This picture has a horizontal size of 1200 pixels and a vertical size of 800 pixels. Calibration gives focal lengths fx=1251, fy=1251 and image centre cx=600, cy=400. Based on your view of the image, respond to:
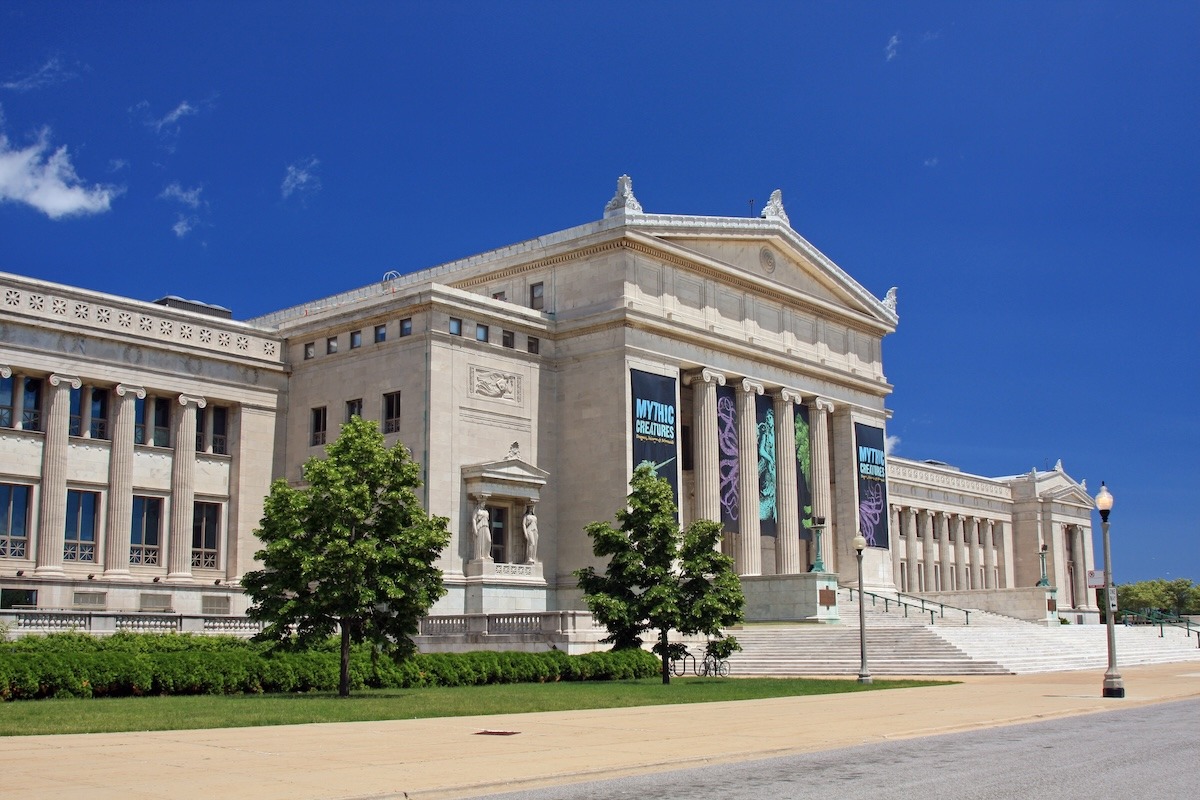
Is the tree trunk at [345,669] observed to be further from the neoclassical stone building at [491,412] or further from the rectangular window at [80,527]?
the rectangular window at [80,527]

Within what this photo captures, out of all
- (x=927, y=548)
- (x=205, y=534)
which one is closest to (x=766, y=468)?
(x=205, y=534)

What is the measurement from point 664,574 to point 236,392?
26.4 m

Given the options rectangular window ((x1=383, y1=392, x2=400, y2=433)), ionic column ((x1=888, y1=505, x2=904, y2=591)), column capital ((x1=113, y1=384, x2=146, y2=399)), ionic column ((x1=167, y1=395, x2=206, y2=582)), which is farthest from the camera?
ionic column ((x1=888, y1=505, x2=904, y2=591))

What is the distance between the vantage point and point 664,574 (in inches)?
1678

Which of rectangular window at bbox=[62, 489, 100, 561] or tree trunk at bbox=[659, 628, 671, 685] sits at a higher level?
rectangular window at bbox=[62, 489, 100, 561]

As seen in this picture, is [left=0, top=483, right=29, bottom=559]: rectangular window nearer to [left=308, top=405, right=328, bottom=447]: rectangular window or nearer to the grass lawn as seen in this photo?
[left=308, top=405, right=328, bottom=447]: rectangular window

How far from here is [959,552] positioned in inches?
4461

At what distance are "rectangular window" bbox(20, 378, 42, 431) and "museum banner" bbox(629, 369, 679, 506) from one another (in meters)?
26.5

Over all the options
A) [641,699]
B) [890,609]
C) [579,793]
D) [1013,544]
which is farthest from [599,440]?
[1013,544]

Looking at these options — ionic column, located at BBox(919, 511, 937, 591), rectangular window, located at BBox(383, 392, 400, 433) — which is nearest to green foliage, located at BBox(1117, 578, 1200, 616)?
ionic column, located at BBox(919, 511, 937, 591)

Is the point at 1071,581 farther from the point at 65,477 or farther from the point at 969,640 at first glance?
the point at 65,477

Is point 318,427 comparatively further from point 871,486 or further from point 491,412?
point 871,486

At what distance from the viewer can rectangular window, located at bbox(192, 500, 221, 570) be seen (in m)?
56.9

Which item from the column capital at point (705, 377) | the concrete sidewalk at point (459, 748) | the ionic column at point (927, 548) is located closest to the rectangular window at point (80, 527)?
the column capital at point (705, 377)
